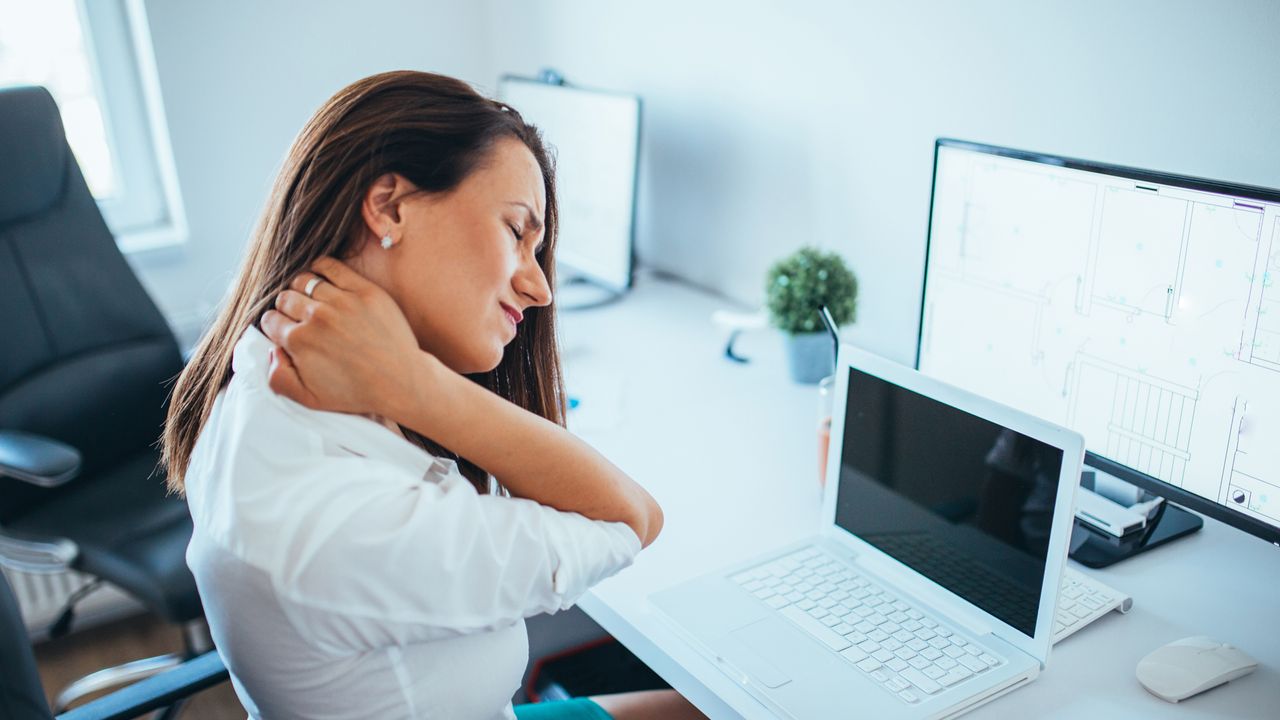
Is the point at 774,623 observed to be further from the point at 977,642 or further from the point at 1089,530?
the point at 1089,530

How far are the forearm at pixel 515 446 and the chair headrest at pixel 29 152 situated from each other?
121cm

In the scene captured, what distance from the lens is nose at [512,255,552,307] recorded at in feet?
3.07

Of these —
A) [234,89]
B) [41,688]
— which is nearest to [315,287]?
[41,688]

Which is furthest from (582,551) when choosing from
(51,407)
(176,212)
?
(176,212)

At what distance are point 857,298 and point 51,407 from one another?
1372 mm

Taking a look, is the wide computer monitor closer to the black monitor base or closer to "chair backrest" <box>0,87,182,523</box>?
the black monitor base

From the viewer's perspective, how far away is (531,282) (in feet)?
3.09

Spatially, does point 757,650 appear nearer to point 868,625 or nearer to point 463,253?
point 868,625

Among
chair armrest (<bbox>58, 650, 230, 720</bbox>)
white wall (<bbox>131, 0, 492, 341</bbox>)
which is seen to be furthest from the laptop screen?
white wall (<bbox>131, 0, 492, 341</bbox>)

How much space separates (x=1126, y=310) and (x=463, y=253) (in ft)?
2.29

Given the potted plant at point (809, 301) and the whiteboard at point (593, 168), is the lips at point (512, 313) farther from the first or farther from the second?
the whiteboard at point (593, 168)

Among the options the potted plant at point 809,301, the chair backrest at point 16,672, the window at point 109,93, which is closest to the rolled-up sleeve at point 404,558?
the chair backrest at point 16,672

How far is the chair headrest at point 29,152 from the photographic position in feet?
5.37

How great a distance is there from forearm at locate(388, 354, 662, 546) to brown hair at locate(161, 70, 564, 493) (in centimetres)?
15
